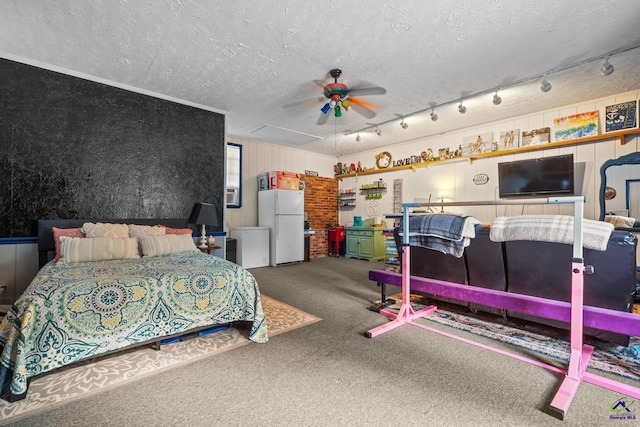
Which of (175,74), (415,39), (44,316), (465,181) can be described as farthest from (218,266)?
(465,181)

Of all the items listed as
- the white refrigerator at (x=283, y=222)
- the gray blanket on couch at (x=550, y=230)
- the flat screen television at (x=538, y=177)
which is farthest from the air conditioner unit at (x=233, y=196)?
the flat screen television at (x=538, y=177)

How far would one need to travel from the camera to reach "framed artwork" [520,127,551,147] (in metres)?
4.67

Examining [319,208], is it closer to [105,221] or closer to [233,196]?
[233,196]

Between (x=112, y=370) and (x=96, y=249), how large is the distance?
1.38 meters

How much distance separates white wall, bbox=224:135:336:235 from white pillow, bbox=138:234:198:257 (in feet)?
8.20

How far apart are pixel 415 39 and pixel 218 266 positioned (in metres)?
2.89

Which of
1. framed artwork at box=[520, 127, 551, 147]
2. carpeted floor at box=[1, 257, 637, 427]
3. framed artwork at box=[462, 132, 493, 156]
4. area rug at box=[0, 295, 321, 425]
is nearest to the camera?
carpeted floor at box=[1, 257, 637, 427]

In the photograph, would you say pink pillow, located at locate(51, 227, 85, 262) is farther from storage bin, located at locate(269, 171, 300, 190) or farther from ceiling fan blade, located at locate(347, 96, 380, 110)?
ceiling fan blade, located at locate(347, 96, 380, 110)

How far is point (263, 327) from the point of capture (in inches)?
97.8

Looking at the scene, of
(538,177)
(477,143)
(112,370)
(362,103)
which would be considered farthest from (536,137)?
(112,370)

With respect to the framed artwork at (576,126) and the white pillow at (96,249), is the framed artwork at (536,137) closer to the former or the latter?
the framed artwork at (576,126)

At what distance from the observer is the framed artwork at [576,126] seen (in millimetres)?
4242

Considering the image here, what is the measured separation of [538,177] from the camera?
4.73m

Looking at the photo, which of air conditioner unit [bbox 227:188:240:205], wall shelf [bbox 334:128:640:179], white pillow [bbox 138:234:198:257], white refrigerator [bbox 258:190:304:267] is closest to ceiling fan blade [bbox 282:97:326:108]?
white refrigerator [bbox 258:190:304:267]
